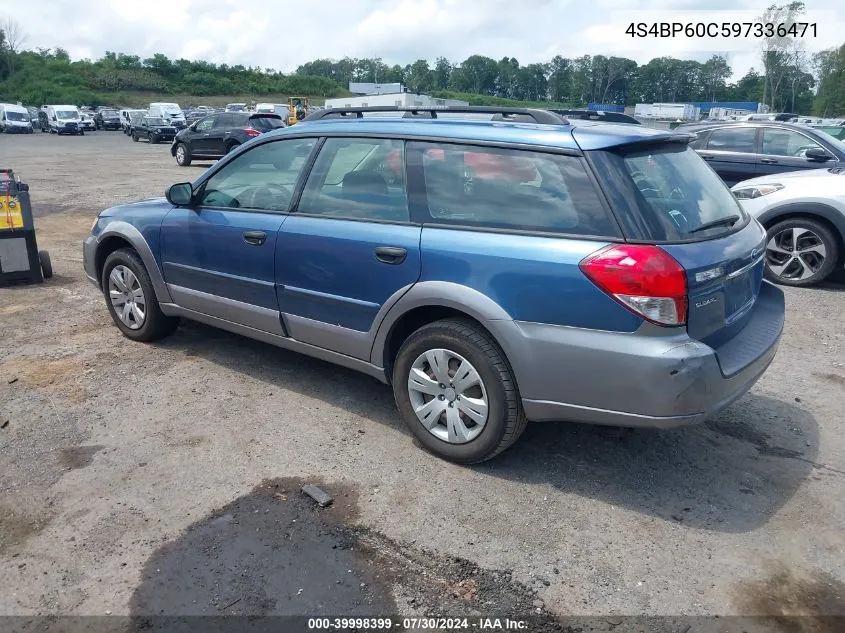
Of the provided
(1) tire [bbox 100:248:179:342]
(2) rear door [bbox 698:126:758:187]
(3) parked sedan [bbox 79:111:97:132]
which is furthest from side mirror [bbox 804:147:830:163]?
(3) parked sedan [bbox 79:111:97:132]

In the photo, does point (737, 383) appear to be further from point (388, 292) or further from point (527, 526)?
point (388, 292)

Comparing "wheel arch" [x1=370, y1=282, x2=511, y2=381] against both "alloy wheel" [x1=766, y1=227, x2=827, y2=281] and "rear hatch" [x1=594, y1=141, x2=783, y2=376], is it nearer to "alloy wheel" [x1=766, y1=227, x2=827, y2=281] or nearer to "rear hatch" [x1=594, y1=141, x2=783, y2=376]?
"rear hatch" [x1=594, y1=141, x2=783, y2=376]

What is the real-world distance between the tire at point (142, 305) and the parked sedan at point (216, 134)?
55.9ft

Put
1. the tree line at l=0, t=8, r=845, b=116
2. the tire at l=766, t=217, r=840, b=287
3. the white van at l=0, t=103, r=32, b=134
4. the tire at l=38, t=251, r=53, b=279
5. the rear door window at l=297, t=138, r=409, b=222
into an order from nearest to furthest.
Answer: the rear door window at l=297, t=138, r=409, b=222 < the tire at l=766, t=217, r=840, b=287 < the tire at l=38, t=251, r=53, b=279 < the white van at l=0, t=103, r=32, b=134 < the tree line at l=0, t=8, r=845, b=116

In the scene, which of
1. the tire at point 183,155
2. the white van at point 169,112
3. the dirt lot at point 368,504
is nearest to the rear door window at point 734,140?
the dirt lot at point 368,504

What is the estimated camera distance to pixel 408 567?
2969mm

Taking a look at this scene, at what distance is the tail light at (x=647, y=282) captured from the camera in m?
3.07

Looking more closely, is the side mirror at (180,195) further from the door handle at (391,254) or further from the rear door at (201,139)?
the rear door at (201,139)

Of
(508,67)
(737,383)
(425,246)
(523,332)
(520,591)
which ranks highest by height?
(508,67)

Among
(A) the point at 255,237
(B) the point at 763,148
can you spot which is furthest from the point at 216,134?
(A) the point at 255,237

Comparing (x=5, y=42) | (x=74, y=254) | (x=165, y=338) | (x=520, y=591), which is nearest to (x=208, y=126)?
(x=74, y=254)

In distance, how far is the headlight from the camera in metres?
7.60

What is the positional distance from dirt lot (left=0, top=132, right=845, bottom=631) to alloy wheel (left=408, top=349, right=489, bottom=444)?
227 mm

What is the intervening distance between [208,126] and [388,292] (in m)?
21.0
